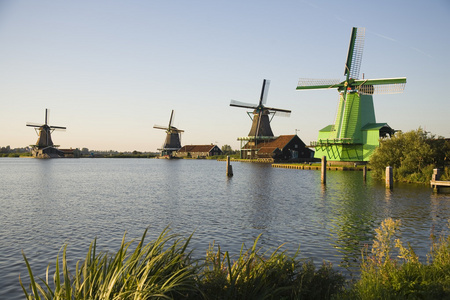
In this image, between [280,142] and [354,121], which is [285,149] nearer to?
[280,142]

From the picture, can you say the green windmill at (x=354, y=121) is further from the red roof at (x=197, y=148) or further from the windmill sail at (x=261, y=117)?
the red roof at (x=197, y=148)

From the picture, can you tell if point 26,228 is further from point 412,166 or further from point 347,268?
point 412,166

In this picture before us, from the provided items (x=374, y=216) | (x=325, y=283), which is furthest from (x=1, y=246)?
(x=374, y=216)

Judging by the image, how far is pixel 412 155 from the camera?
3628 centimetres

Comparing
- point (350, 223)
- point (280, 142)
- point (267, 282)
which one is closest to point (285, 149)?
point (280, 142)

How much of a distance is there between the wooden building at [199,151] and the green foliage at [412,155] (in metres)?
89.8

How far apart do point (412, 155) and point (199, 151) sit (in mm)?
96335

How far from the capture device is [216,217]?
18.4 m

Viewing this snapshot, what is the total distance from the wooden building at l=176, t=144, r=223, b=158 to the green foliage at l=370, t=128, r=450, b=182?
295ft

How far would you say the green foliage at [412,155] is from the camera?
115 feet

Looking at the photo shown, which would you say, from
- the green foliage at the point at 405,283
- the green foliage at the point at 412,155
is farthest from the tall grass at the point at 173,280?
the green foliage at the point at 412,155

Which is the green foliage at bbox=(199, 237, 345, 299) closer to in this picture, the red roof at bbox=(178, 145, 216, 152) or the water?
the water

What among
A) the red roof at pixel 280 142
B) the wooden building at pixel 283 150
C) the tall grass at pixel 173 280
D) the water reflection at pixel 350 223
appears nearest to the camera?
the tall grass at pixel 173 280

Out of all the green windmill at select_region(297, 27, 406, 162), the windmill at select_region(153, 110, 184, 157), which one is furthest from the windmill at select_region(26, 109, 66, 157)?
the green windmill at select_region(297, 27, 406, 162)
